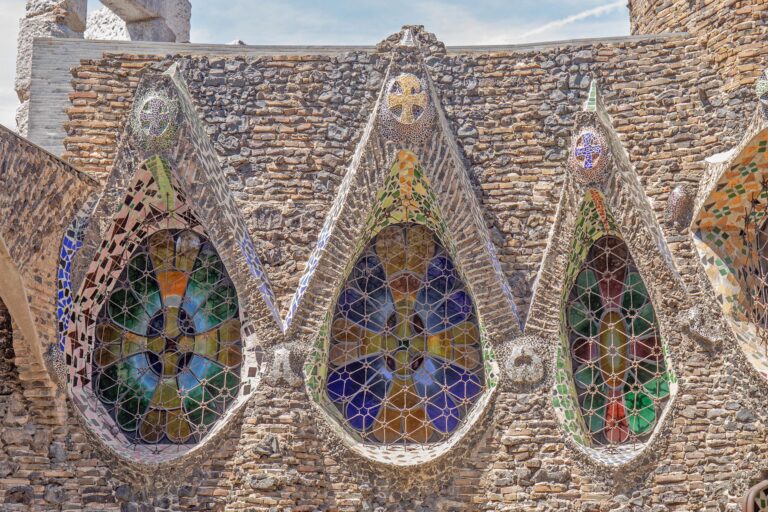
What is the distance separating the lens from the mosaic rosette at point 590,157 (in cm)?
770

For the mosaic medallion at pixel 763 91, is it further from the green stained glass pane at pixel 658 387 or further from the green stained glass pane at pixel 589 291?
the green stained glass pane at pixel 658 387

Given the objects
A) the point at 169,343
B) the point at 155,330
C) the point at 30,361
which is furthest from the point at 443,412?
the point at 30,361

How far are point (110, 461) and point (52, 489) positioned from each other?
370 millimetres

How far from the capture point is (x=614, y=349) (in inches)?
304

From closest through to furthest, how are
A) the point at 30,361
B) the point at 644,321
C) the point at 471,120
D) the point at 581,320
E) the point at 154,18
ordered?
the point at 30,361
the point at 644,321
the point at 581,320
the point at 471,120
the point at 154,18

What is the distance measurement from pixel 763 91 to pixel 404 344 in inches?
99.7

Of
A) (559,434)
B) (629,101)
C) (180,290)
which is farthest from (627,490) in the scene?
(180,290)

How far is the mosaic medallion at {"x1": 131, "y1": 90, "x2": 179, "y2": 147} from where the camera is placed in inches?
309

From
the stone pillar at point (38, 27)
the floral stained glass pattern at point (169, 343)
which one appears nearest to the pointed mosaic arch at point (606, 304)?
the floral stained glass pattern at point (169, 343)

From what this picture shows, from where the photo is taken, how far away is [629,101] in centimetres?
798

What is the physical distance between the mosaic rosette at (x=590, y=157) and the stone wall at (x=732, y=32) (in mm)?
844

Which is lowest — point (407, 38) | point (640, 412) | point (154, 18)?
point (640, 412)

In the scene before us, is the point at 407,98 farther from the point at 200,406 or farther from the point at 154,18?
the point at 154,18

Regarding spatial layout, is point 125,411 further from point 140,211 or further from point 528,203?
point 528,203
